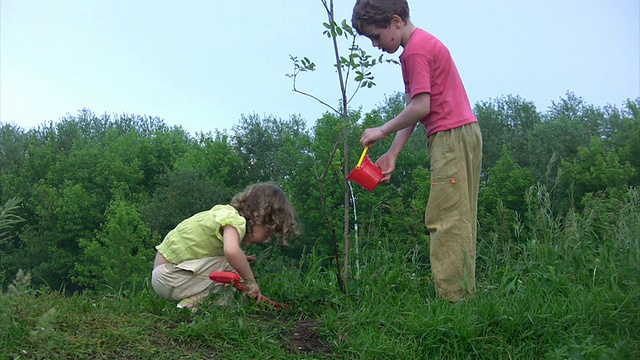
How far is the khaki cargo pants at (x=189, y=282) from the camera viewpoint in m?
3.80

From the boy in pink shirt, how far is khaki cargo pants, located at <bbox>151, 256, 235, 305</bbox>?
43.1 inches

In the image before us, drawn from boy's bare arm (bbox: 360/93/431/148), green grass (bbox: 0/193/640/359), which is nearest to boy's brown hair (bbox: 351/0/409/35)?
boy's bare arm (bbox: 360/93/431/148)

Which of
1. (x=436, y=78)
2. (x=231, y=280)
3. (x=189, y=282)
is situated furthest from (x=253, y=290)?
(x=436, y=78)

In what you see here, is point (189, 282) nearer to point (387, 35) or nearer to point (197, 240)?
point (197, 240)

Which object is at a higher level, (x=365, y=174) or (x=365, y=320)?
(x=365, y=174)

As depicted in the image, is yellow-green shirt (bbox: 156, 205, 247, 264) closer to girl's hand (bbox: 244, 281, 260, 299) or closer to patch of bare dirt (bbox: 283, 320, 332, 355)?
girl's hand (bbox: 244, 281, 260, 299)

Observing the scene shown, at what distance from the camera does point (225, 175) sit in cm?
3794

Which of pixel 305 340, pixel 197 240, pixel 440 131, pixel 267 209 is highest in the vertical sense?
pixel 440 131

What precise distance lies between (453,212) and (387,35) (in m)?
1.03

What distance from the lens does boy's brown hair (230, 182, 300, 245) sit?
3.92 m

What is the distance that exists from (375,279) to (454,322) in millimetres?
906

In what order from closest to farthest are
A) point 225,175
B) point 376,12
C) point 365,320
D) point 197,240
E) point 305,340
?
point 305,340, point 365,320, point 376,12, point 197,240, point 225,175

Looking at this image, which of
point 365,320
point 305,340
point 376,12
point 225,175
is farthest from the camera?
point 225,175

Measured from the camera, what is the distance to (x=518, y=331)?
11.5ft
